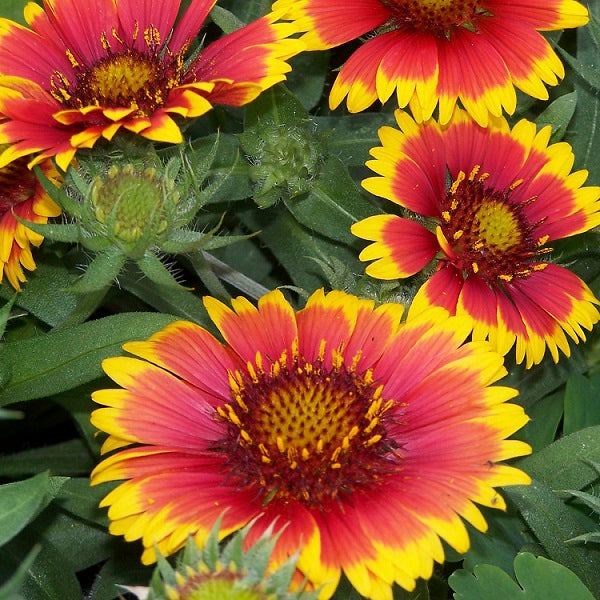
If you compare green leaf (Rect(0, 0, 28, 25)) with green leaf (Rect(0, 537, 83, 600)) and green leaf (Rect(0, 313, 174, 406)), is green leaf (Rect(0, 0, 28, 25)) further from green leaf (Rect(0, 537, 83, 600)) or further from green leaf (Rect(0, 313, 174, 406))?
green leaf (Rect(0, 537, 83, 600))

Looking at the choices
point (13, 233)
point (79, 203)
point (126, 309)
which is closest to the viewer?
point (79, 203)

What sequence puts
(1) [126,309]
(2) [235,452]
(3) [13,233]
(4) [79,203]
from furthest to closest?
(1) [126,309]
(3) [13,233]
(4) [79,203]
(2) [235,452]

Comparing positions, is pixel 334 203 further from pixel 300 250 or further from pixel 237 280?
pixel 237 280

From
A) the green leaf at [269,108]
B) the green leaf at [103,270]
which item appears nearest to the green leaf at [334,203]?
the green leaf at [269,108]

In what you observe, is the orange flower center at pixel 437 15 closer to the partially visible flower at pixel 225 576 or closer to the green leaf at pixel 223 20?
the green leaf at pixel 223 20

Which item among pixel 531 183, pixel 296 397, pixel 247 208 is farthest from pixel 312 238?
pixel 296 397

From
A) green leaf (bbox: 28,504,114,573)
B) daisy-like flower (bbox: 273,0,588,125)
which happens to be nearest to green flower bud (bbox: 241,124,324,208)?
daisy-like flower (bbox: 273,0,588,125)

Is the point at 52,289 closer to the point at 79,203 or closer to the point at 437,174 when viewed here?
the point at 79,203
